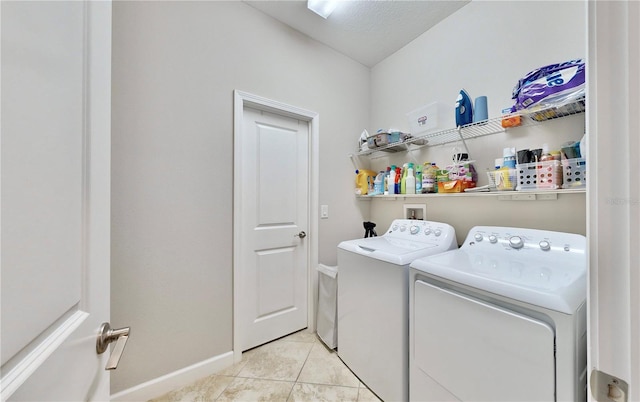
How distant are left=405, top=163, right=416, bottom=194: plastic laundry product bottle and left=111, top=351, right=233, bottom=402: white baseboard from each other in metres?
1.90

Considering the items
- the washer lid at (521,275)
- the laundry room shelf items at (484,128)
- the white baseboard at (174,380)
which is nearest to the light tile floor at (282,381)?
the white baseboard at (174,380)

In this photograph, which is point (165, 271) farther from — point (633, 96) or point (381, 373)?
point (633, 96)

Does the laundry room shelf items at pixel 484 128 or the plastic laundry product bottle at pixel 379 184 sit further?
the plastic laundry product bottle at pixel 379 184

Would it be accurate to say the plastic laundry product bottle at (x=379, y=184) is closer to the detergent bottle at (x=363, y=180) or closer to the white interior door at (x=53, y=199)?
the detergent bottle at (x=363, y=180)

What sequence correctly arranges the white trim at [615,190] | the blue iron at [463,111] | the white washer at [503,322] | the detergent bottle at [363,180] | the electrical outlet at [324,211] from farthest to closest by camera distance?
the detergent bottle at [363,180], the electrical outlet at [324,211], the blue iron at [463,111], the white washer at [503,322], the white trim at [615,190]

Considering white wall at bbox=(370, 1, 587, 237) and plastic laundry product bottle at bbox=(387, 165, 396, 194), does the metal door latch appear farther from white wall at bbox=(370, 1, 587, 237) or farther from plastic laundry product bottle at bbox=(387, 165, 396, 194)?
plastic laundry product bottle at bbox=(387, 165, 396, 194)

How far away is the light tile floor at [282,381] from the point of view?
4.73 ft

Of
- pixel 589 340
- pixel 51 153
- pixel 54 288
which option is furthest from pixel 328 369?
pixel 51 153

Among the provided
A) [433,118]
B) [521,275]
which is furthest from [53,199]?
[433,118]

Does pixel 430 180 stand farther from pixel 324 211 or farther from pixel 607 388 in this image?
pixel 607 388

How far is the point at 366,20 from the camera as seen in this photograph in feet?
6.25

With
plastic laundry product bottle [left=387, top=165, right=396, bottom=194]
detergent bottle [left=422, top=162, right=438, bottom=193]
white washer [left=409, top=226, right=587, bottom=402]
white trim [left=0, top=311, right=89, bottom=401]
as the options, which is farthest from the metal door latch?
plastic laundry product bottle [left=387, top=165, right=396, bottom=194]

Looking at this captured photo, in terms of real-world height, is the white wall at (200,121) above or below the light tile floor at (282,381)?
above

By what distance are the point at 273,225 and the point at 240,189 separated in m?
0.46
